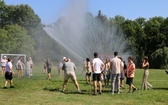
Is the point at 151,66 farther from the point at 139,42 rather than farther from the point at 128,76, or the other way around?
the point at 128,76

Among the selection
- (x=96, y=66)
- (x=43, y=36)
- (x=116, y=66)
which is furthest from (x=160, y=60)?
(x=96, y=66)

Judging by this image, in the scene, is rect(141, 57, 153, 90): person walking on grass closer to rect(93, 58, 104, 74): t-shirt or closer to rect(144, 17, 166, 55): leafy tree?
rect(93, 58, 104, 74): t-shirt

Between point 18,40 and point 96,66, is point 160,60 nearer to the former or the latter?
point 18,40

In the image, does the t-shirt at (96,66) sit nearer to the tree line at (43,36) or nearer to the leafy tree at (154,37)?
the tree line at (43,36)

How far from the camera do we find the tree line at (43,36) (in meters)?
74.1

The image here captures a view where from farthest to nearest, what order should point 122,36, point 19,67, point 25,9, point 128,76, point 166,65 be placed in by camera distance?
point 122,36 → point 25,9 → point 166,65 → point 19,67 → point 128,76

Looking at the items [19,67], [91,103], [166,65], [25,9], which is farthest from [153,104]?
[25,9]

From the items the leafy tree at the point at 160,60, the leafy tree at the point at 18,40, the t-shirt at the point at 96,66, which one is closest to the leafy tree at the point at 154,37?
the leafy tree at the point at 160,60

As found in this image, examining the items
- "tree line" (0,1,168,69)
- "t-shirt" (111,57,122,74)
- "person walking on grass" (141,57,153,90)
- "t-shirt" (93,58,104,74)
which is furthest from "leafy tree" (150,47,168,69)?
"t-shirt" (93,58,104,74)

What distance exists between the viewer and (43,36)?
286 feet

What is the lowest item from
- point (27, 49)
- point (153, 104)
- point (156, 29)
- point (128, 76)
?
point (153, 104)

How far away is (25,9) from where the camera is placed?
281 ft

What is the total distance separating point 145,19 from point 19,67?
90.5 meters

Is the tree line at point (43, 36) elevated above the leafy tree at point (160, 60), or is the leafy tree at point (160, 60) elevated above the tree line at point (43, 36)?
the tree line at point (43, 36)
